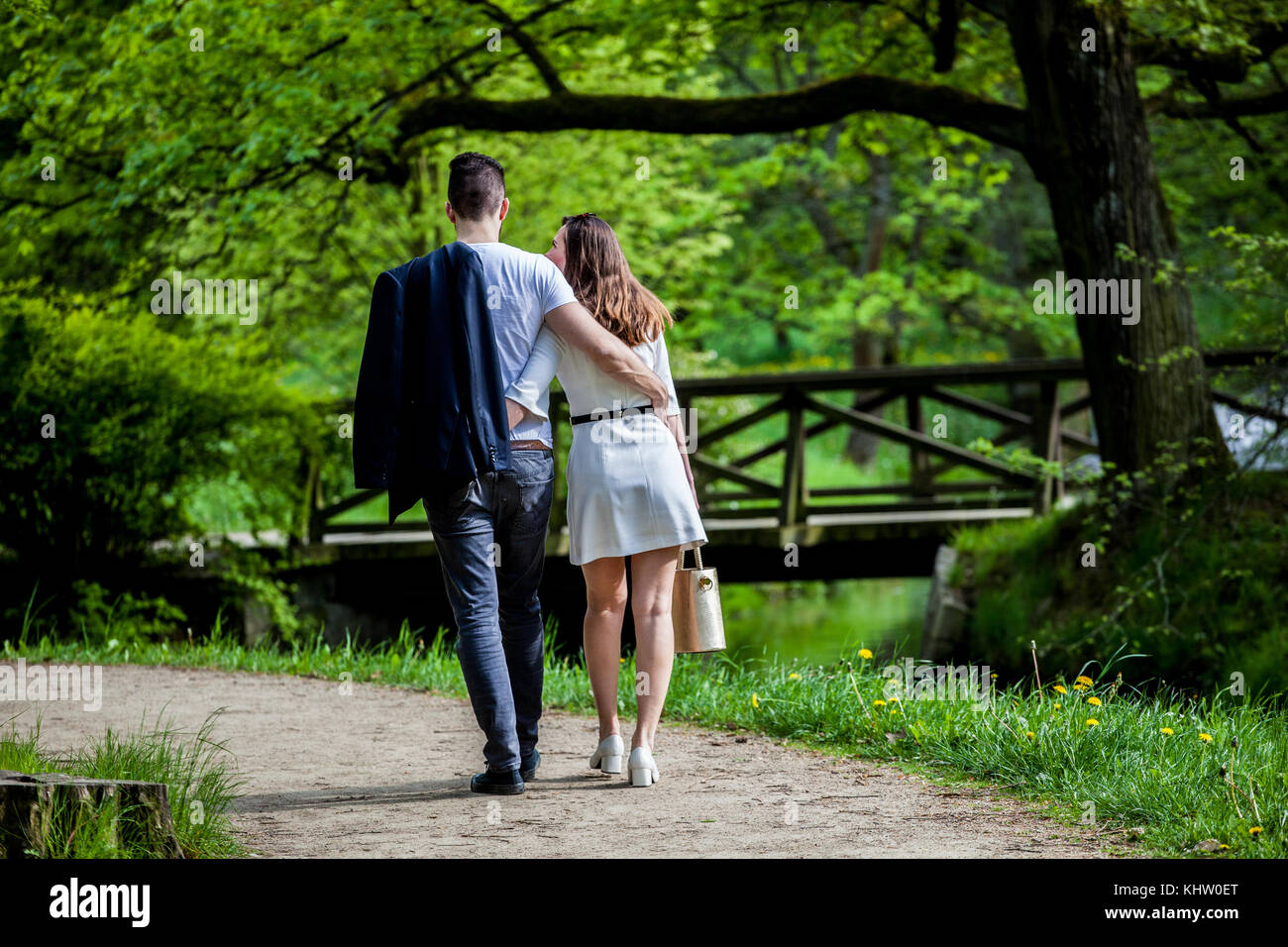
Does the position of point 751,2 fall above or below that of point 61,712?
above

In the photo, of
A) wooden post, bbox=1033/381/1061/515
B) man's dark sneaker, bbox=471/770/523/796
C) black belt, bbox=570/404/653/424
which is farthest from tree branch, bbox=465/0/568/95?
man's dark sneaker, bbox=471/770/523/796

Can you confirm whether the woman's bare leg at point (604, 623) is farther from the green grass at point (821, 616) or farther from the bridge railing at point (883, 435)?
the bridge railing at point (883, 435)

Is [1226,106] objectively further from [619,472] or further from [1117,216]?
[619,472]

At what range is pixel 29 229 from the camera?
32.1 ft

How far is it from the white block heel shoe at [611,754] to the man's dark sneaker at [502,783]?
0.36 meters

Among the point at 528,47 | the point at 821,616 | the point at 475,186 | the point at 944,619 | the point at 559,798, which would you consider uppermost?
the point at 528,47

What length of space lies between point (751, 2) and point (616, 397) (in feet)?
23.2

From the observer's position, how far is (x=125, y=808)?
3387 millimetres

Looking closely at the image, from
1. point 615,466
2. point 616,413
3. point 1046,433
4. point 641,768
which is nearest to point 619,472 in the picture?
point 615,466

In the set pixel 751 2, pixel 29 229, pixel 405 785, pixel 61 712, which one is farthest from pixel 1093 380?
pixel 29 229

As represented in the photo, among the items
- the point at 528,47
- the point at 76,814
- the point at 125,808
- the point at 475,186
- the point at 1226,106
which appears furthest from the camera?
the point at 528,47

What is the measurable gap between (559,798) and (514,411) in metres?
1.27
